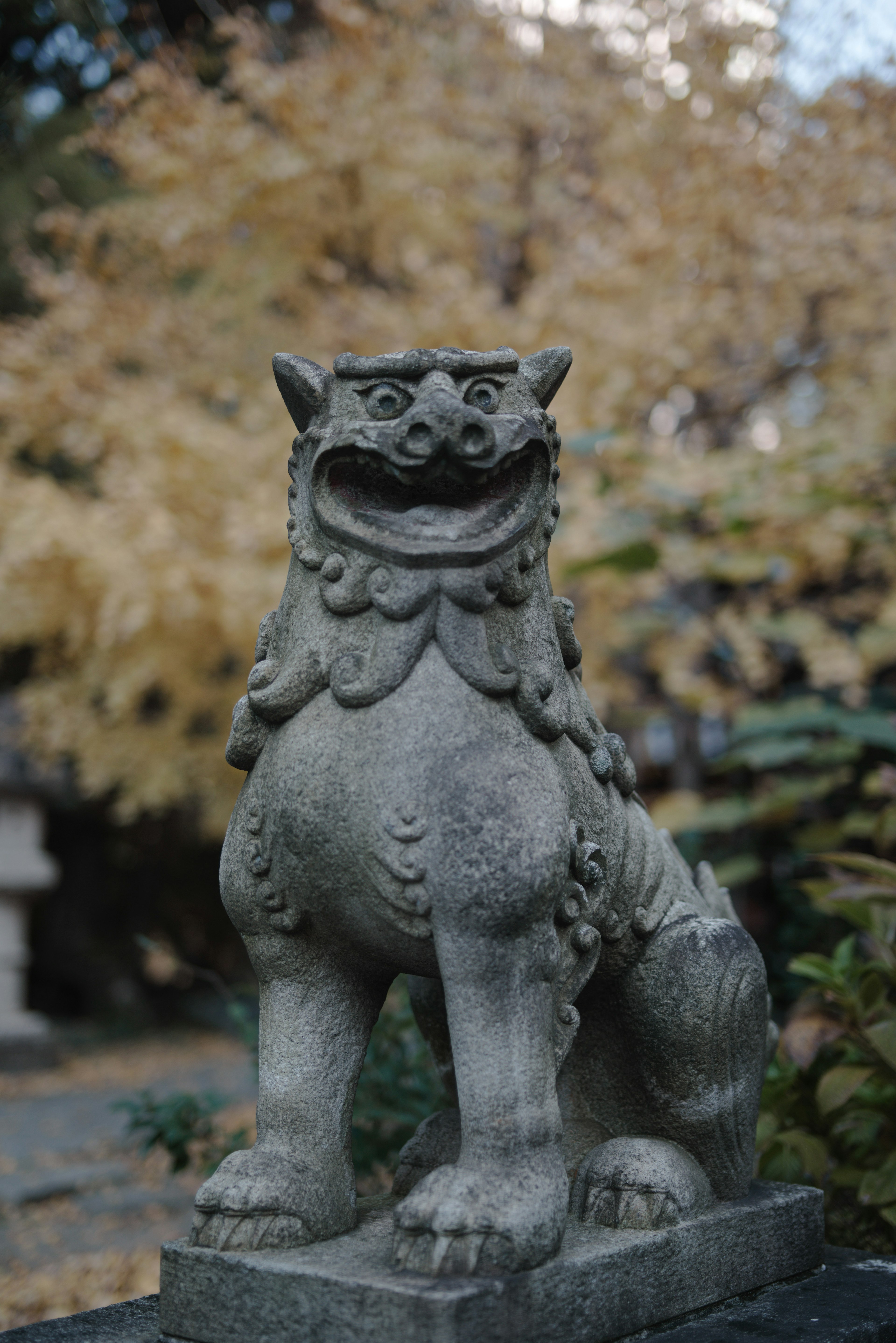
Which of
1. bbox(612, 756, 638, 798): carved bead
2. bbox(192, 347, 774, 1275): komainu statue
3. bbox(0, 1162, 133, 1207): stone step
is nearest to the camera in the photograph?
bbox(192, 347, 774, 1275): komainu statue

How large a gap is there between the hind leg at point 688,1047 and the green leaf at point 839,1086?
647 mm

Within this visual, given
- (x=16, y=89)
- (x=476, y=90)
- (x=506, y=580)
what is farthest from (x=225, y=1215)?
(x=476, y=90)

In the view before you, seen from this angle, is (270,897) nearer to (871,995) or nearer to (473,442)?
(473,442)

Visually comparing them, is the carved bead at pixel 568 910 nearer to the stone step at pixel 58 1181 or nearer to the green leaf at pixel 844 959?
the green leaf at pixel 844 959

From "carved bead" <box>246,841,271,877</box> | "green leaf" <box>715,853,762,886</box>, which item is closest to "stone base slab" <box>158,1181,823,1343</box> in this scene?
"carved bead" <box>246,841,271,877</box>

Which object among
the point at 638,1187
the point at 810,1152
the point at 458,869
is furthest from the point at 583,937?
the point at 810,1152

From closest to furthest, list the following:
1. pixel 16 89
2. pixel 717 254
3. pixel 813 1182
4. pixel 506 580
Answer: pixel 506 580
pixel 813 1182
pixel 16 89
pixel 717 254

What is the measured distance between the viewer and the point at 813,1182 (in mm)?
2619

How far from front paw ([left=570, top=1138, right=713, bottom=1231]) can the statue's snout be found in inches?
42.8

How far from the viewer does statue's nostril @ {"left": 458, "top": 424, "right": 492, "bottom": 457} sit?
165 centimetres

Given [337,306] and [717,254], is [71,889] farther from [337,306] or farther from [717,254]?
[717,254]

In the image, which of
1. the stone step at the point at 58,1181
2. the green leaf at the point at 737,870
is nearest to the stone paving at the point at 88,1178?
the stone step at the point at 58,1181

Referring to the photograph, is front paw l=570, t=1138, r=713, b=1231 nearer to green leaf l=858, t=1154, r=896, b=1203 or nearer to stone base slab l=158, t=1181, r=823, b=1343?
stone base slab l=158, t=1181, r=823, b=1343

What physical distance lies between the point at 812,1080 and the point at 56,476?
6728 mm
